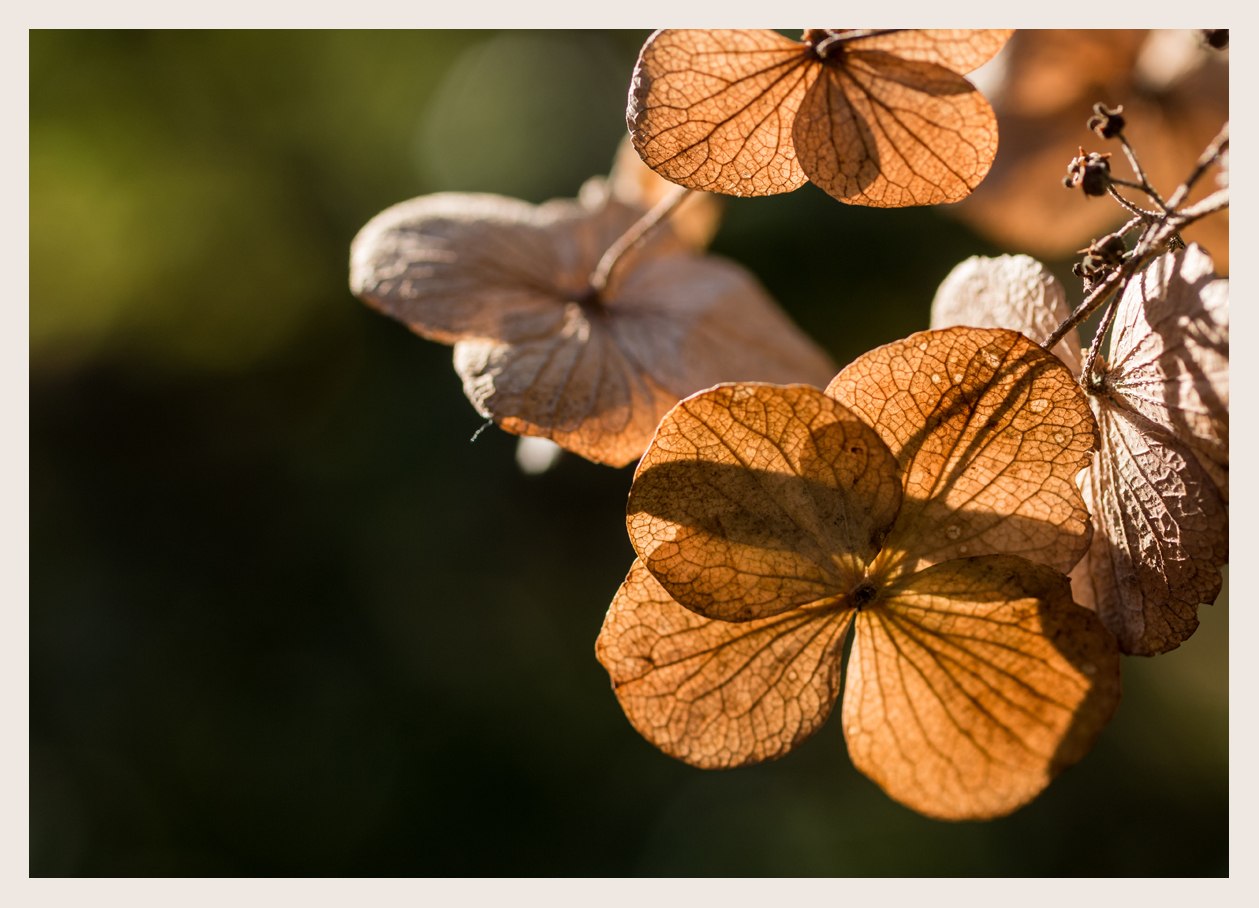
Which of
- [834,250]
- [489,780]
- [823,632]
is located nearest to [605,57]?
[834,250]

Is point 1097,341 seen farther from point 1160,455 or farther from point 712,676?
point 712,676

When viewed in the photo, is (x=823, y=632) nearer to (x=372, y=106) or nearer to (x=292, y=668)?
(x=292, y=668)

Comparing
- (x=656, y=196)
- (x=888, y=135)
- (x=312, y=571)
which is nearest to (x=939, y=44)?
(x=888, y=135)

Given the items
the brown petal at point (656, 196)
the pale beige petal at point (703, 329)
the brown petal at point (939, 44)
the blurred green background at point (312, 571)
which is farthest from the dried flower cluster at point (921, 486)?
the blurred green background at point (312, 571)

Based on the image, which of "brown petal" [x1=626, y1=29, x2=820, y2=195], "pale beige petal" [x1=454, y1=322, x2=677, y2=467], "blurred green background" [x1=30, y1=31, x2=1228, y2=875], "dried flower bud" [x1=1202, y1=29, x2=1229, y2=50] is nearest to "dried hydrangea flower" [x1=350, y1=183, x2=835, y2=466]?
"pale beige petal" [x1=454, y1=322, x2=677, y2=467]

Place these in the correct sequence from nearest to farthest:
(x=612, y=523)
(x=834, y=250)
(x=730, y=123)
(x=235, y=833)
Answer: (x=730, y=123), (x=834, y=250), (x=235, y=833), (x=612, y=523)

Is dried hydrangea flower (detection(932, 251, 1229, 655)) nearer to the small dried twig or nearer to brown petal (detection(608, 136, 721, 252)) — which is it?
the small dried twig

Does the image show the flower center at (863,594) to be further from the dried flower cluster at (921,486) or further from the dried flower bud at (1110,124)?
the dried flower bud at (1110,124)
